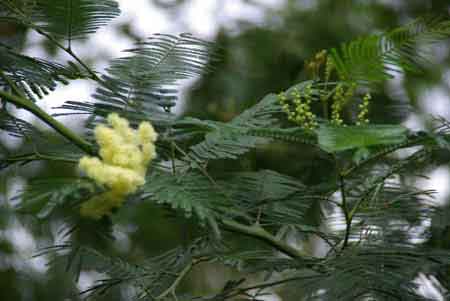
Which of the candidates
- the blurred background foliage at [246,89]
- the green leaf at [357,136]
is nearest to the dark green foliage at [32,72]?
the green leaf at [357,136]

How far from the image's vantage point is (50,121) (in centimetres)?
79

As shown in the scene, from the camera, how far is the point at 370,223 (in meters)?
0.95

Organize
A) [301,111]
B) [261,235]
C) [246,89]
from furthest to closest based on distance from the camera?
[246,89] → [261,235] → [301,111]

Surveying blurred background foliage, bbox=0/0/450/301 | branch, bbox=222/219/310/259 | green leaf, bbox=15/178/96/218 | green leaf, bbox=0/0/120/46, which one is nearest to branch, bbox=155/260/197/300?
branch, bbox=222/219/310/259

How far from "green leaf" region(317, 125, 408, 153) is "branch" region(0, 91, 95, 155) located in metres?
0.26

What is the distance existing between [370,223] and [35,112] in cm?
44

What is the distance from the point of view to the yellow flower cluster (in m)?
0.60

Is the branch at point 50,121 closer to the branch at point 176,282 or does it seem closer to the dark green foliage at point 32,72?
the dark green foliage at point 32,72

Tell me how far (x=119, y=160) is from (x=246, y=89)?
1.36 meters

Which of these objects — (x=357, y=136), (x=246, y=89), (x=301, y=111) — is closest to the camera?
(x=357, y=136)

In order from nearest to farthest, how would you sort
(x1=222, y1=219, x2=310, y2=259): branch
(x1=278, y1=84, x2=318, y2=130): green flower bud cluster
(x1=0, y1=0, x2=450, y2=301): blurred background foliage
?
1. (x1=278, y1=84, x2=318, y2=130): green flower bud cluster
2. (x1=222, y1=219, x2=310, y2=259): branch
3. (x1=0, y1=0, x2=450, y2=301): blurred background foliage

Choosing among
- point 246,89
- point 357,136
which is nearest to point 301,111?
point 357,136

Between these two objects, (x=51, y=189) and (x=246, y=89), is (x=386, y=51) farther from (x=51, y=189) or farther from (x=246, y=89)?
(x=246, y=89)

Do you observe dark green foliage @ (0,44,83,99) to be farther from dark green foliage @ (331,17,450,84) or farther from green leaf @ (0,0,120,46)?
dark green foliage @ (331,17,450,84)
